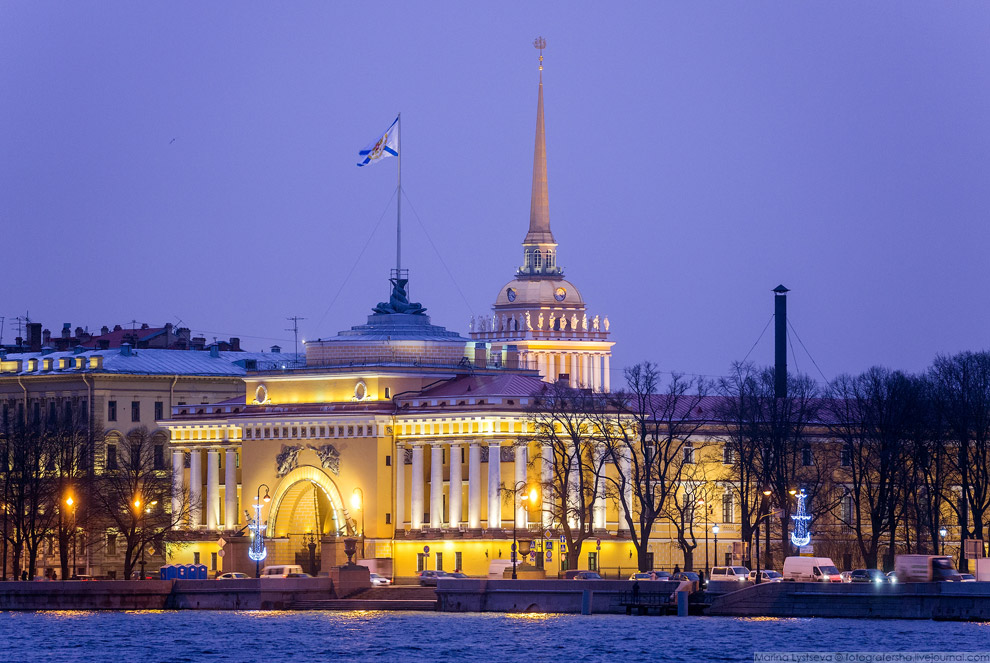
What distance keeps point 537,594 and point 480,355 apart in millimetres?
31660

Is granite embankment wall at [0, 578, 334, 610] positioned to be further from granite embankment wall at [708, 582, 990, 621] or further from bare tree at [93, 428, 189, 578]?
granite embankment wall at [708, 582, 990, 621]

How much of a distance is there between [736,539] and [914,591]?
106 feet

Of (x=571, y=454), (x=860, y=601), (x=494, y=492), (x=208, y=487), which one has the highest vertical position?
(x=571, y=454)

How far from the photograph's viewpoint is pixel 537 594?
121m

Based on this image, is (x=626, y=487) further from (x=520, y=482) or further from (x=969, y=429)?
(x=969, y=429)

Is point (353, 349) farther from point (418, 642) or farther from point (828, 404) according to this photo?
point (418, 642)

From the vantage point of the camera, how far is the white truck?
113m

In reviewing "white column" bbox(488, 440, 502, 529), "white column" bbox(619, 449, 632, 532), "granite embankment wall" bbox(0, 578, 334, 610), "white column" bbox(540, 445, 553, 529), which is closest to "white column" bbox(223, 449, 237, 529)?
"white column" bbox(488, 440, 502, 529)

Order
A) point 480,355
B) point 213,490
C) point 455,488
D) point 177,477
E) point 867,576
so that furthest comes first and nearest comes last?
point 177,477, point 480,355, point 213,490, point 455,488, point 867,576

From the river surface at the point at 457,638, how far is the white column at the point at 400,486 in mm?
21651

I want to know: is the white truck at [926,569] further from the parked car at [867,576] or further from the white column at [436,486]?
the white column at [436,486]

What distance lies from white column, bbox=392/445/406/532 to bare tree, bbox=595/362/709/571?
9626 millimetres

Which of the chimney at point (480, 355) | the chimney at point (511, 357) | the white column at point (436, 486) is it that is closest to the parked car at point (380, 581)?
the white column at point (436, 486)

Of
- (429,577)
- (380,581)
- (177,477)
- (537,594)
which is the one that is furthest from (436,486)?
(537,594)
